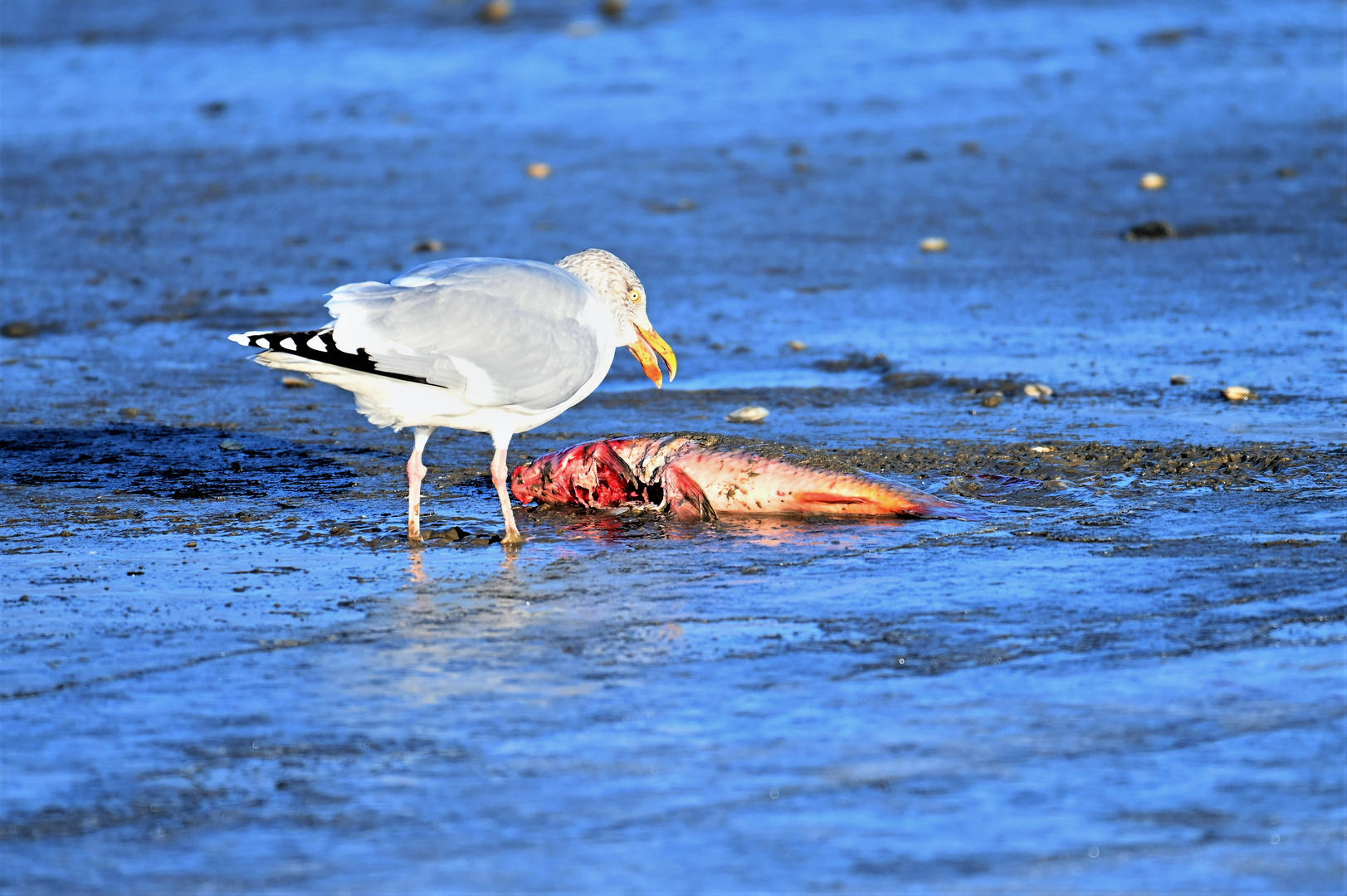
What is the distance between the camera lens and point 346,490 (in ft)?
22.7

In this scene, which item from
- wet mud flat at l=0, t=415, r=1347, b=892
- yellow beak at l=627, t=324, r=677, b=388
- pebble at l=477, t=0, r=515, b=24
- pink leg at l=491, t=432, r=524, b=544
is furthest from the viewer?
pebble at l=477, t=0, r=515, b=24

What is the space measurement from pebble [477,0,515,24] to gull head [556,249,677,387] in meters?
16.0

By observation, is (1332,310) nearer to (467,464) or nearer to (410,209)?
(467,464)

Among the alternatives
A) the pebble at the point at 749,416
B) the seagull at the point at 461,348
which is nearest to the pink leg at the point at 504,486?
the seagull at the point at 461,348

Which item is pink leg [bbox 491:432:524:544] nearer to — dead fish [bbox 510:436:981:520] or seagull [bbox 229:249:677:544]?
seagull [bbox 229:249:677:544]

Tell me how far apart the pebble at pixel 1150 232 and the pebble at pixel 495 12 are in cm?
1155

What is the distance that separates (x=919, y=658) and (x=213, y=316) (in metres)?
7.09

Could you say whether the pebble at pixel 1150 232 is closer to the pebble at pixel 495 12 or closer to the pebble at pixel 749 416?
the pebble at pixel 749 416

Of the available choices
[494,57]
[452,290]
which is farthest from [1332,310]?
[494,57]

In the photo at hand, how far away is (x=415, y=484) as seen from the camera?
6176mm

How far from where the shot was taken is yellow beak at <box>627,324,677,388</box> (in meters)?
6.70

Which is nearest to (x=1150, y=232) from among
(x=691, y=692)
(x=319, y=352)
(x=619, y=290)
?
(x=619, y=290)

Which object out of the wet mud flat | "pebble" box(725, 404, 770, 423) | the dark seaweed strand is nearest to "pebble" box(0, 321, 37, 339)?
the wet mud flat

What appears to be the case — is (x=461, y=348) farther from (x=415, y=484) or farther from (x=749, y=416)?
(x=749, y=416)
